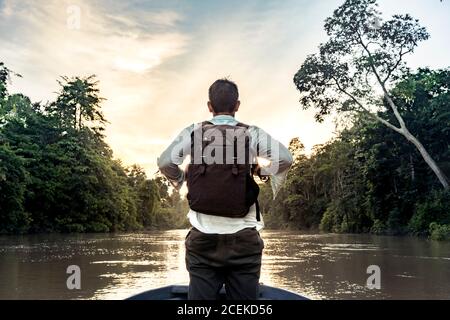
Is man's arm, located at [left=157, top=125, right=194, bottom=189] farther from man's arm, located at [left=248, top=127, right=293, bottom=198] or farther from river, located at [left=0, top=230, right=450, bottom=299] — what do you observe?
river, located at [left=0, top=230, right=450, bottom=299]

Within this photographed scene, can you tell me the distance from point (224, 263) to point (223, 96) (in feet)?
2.49

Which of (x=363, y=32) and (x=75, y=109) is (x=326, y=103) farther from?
(x=75, y=109)

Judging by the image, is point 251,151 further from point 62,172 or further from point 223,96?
point 62,172

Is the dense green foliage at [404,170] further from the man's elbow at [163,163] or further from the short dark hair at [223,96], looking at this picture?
the man's elbow at [163,163]

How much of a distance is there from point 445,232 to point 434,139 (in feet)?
19.9

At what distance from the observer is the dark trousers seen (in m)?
2.37

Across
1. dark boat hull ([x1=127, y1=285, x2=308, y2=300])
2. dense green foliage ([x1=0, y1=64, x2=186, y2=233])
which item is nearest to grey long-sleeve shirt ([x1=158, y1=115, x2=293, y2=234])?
dark boat hull ([x1=127, y1=285, x2=308, y2=300])

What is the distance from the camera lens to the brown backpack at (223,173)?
2365mm

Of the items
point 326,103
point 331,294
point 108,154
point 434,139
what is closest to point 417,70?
Result: point 434,139

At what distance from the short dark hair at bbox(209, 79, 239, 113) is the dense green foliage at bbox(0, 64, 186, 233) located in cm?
2528
